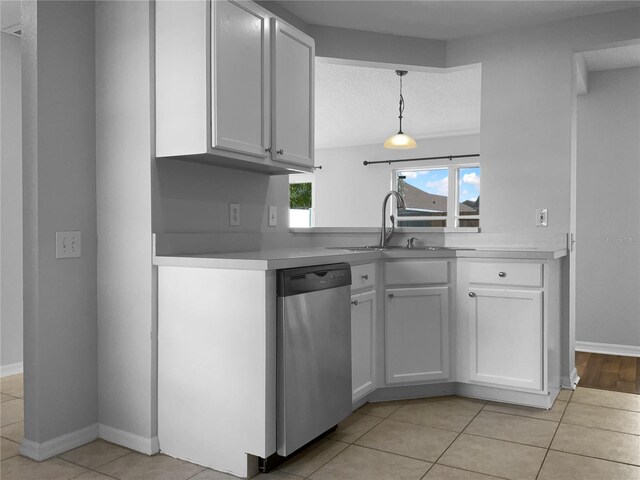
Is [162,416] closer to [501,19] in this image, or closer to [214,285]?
[214,285]

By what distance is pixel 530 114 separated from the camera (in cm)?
337

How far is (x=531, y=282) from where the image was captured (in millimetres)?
2785

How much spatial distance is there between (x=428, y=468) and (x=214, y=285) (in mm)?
1133

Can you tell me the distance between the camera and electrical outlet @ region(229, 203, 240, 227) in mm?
2781

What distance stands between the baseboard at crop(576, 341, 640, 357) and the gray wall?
3.78 m

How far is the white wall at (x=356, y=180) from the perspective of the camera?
26.7ft

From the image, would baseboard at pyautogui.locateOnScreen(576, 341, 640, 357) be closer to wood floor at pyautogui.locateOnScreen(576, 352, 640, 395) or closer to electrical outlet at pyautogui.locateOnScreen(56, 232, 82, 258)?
wood floor at pyautogui.locateOnScreen(576, 352, 640, 395)

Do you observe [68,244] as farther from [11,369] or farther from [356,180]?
[356,180]

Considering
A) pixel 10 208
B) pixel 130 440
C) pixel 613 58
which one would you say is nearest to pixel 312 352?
pixel 130 440

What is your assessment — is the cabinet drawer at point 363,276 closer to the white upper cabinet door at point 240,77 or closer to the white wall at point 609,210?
the white upper cabinet door at point 240,77

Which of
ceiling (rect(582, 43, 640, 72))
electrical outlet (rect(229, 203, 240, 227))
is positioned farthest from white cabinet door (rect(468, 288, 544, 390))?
ceiling (rect(582, 43, 640, 72))

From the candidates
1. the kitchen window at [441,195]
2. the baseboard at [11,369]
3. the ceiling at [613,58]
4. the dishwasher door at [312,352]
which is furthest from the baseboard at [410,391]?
the kitchen window at [441,195]

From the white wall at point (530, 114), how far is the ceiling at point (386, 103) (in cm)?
49

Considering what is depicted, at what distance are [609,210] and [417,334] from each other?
2393 mm
